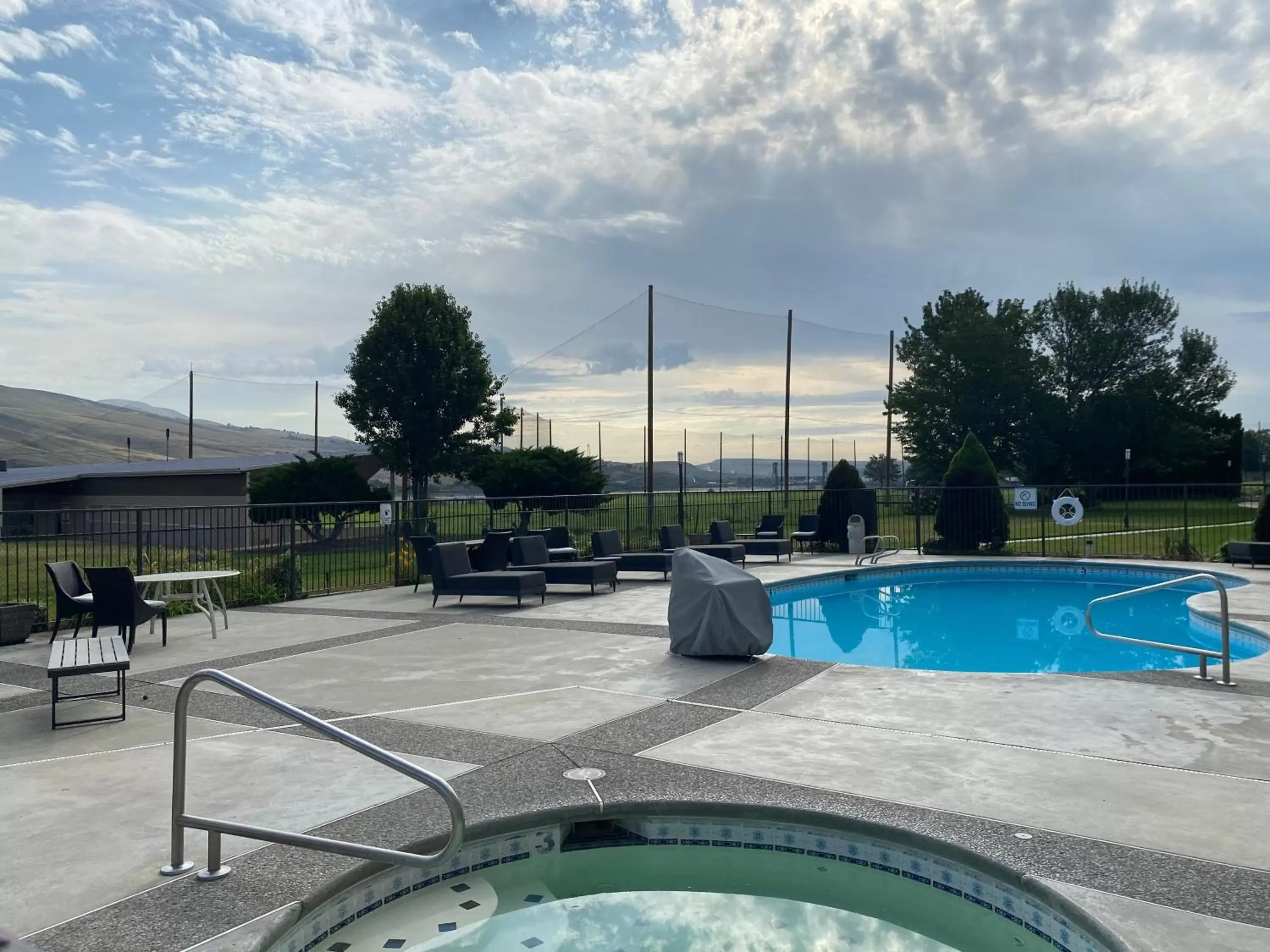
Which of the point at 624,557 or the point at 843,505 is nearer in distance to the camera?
the point at 624,557

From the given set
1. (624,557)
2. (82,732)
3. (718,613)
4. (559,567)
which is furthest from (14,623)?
(624,557)

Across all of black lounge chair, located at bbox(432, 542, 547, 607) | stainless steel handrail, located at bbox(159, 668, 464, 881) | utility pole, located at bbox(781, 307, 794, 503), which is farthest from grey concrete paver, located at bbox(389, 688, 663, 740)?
utility pole, located at bbox(781, 307, 794, 503)

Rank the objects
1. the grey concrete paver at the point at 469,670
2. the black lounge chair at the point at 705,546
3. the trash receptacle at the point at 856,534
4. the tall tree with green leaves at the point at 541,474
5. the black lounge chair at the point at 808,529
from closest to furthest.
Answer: the grey concrete paver at the point at 469,670 → the black lounge chair at the point at 705,546 → the trash receptacle at the point at 856,534 → the black lounge chair at the point at 808,529 → the tall tree with green leaves at the point at 541,474

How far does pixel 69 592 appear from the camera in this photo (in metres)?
9.51

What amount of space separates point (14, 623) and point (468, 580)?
5.19 m

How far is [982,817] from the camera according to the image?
15.1 ft

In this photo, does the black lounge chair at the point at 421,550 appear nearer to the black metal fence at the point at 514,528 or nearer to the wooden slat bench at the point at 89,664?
the black metal fence at the point at 514,528

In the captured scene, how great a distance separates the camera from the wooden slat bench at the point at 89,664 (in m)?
6.29

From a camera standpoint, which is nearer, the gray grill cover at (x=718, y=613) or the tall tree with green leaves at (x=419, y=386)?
the gray grill cover at (x=718, y=613)

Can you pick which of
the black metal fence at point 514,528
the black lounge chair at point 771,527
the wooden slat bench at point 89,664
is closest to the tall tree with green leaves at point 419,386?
the black metal fence at point 514,528

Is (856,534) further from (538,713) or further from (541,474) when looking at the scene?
(541,474)

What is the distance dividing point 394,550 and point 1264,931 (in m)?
14.3

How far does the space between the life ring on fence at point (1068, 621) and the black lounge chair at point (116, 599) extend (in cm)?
1130

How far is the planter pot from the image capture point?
33.3 feet
